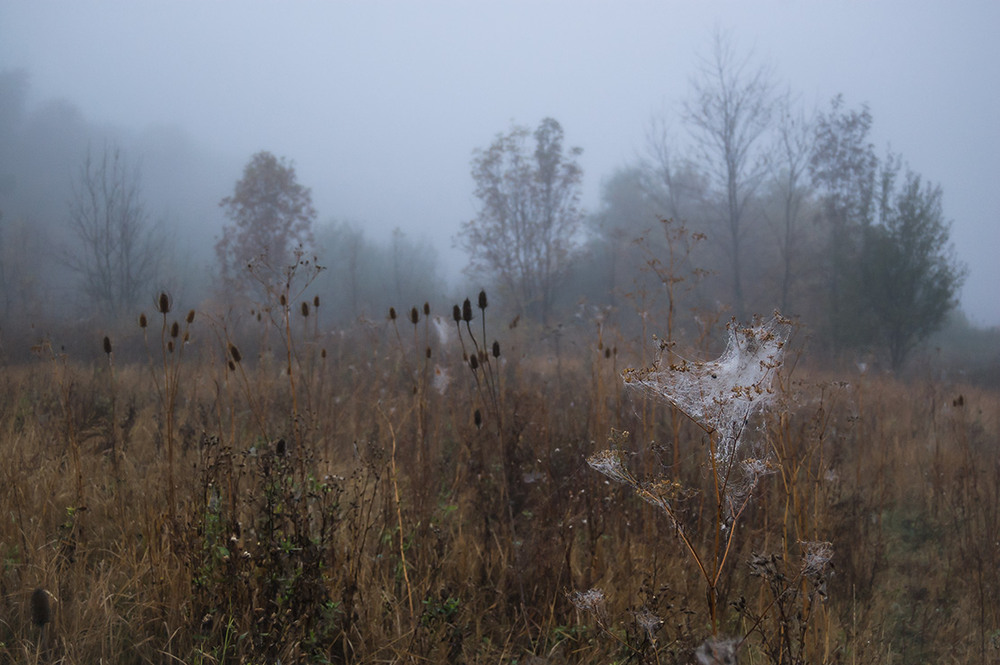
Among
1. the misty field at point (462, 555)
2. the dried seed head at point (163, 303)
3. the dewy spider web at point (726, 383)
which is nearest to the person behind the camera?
the dewy spider web at point (726, 383)

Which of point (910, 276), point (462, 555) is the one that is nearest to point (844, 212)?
point (910, 276)

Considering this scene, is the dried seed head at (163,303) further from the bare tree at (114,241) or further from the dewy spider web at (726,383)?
the bare tree at (114,241)

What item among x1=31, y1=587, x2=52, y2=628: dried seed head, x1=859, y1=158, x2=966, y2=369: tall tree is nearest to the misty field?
x1=31, y1=587, x2=52, y2=628: dried seed head

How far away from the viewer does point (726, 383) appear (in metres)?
1.37

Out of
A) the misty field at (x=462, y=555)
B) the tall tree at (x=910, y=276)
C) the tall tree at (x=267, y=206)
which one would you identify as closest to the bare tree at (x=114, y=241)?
the tall tree at (x=267, y=206)

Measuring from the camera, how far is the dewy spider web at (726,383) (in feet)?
4.04

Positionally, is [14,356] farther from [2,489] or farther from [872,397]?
[872,397]

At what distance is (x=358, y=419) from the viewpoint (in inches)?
229

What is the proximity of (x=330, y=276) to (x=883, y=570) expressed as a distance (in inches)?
1505

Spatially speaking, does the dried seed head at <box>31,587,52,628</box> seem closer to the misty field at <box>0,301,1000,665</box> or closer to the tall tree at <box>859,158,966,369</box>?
the misty field at <box>0,301,1000,665</box>

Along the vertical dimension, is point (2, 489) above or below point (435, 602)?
above

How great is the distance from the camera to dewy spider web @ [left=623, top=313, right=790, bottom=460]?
1.23m

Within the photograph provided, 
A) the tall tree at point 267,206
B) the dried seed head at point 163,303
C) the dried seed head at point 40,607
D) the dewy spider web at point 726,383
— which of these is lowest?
the dried seed head at point 40,607

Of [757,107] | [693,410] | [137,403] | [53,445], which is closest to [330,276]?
[757,107]
